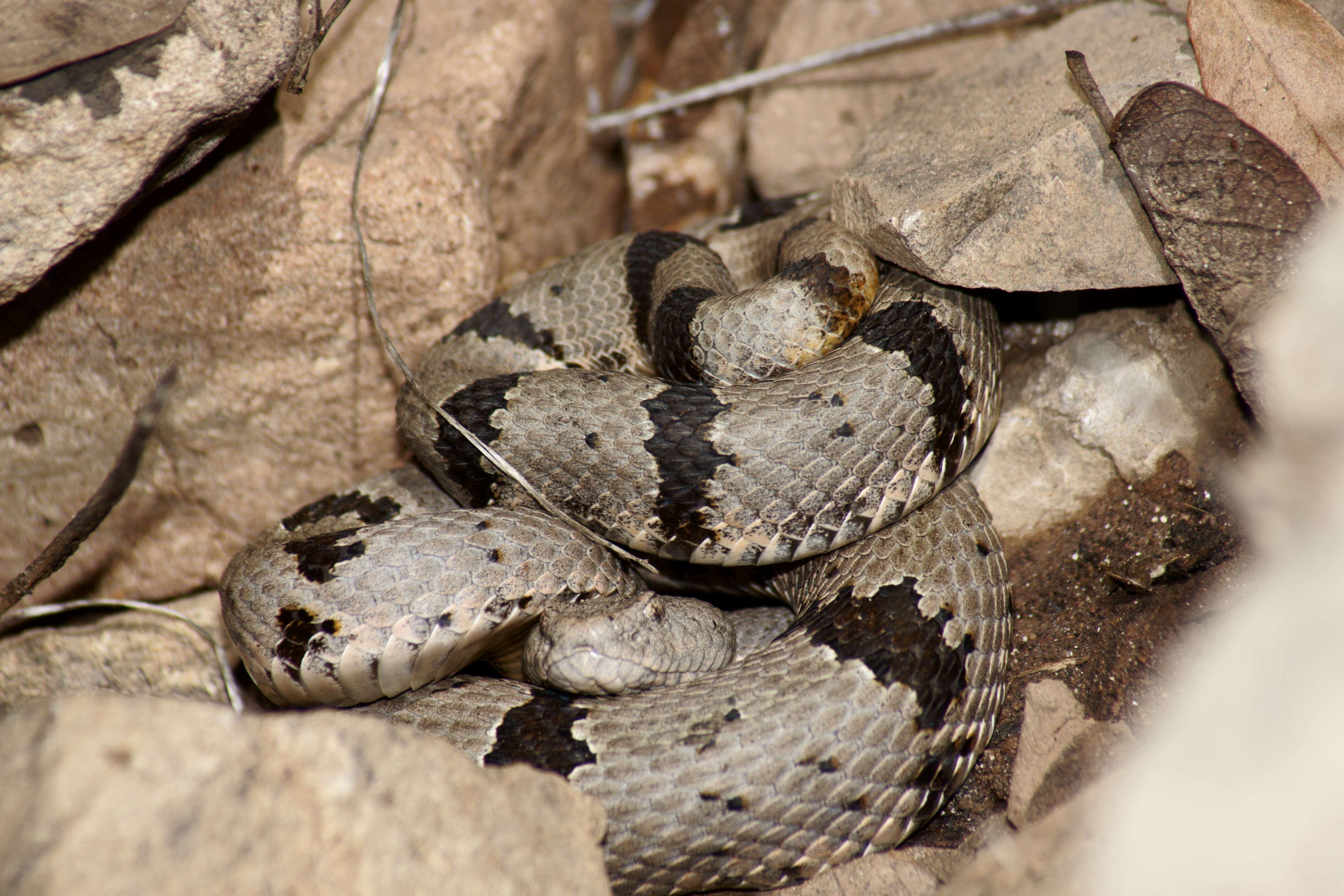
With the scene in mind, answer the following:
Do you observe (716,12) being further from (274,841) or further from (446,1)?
(274,841)

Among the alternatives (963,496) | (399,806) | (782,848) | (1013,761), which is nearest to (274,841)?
(399,806)

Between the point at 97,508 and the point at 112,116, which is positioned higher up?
the point at 112,116

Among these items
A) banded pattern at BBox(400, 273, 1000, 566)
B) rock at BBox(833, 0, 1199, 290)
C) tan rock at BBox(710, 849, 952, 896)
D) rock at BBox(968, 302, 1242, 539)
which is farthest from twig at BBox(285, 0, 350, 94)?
tan rock at BBox(710, 849, 952, 896)

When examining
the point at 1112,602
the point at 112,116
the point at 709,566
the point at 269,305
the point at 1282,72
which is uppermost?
the point at 112,116

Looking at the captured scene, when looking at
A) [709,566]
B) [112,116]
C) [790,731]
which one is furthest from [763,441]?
[112,116]

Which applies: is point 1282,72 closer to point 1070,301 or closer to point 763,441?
point 1070,301

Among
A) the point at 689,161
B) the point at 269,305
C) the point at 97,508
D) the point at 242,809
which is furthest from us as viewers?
the point at 689,161

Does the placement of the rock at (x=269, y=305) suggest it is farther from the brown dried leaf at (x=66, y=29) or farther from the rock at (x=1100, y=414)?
the rock at (x=1100, y=414)
